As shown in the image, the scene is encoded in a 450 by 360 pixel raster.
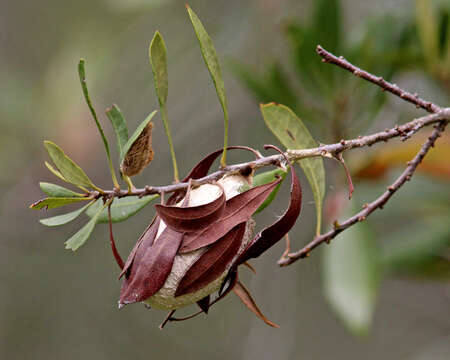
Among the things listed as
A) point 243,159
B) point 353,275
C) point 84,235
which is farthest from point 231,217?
point 243,159

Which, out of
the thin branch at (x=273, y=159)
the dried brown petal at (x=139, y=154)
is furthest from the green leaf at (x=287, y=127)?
the dried brown petal at (x=139, y=154)

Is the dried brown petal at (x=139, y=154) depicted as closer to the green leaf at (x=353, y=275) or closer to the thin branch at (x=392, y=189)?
the thin branch at (x=392, y=189)

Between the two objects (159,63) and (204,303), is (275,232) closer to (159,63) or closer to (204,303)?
(204,303)

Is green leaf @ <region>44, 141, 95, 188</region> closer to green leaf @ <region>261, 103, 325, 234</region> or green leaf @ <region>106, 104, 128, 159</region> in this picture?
green leaf @ <region>106, 104, 128, 159</region>

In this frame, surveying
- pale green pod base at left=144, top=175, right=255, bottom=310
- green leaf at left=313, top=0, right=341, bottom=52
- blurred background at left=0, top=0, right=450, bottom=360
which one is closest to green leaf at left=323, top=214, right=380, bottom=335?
blurred background at left=0, top=0, right=450, bottom=360

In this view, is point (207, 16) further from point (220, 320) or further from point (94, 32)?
point (220, 320)
